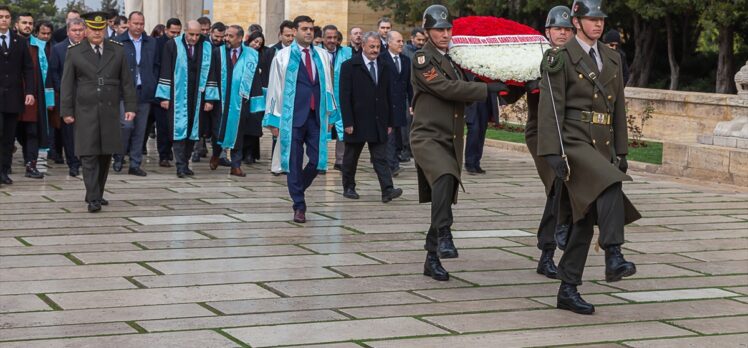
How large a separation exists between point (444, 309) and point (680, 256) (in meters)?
2.90

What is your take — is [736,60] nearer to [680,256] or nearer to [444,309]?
[680,256]

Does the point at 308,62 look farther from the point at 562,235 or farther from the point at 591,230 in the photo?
the point at 591,230

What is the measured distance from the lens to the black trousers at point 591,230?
7.43m

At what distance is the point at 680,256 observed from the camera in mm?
9859

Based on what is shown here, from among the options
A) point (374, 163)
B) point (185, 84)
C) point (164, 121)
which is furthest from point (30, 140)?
point (374, 163)

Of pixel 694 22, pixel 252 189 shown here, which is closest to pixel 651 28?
pixel 694 22

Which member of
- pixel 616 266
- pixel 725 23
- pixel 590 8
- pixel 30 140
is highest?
pixel 590 8

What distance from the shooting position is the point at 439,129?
8.83 m

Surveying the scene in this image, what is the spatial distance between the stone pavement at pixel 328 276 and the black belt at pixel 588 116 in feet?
3.54

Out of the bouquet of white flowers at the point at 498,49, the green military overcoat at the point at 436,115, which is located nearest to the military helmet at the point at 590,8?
the bouquet of white flowers at the point at 498,49

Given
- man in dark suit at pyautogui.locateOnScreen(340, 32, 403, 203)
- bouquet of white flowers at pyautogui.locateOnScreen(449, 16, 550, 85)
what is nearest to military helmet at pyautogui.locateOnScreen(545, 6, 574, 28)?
bouquet of white flowers at pyautogui.locateOnScreen(449, 16, 550, 85)

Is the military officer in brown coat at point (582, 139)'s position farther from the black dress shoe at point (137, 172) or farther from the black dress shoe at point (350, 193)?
the black dress shoe at point (137, 172)

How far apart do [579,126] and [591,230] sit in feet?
1.94

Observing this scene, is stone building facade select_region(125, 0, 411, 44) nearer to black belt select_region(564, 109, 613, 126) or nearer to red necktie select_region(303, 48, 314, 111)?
red necktie select_region(303, 48, 314, 111)
